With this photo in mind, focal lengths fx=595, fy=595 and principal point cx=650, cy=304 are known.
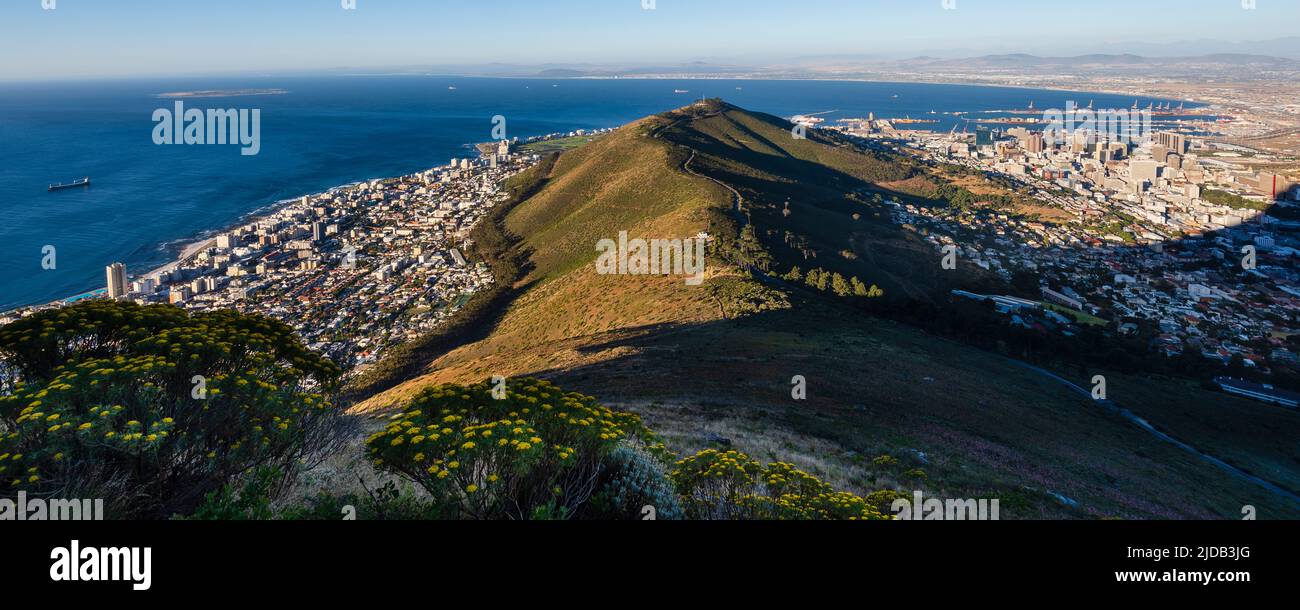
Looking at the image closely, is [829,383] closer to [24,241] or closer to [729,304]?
[729,304]

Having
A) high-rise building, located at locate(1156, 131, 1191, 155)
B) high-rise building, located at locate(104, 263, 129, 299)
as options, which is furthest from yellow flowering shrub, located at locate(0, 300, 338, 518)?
high-rise building, located at locate(1156, 131, 1191, 155)

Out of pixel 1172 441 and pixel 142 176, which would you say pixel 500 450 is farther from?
pixel 142 176

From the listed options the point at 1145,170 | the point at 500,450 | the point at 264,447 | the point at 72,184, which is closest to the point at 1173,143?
the point at 1145,170

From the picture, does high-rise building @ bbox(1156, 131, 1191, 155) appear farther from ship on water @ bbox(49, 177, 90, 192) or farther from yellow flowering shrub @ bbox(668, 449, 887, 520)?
ship on water @ bbox(49, 177, 90, 192)

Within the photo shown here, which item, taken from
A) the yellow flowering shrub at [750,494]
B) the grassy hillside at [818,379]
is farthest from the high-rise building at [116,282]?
the yellow flowering shrub at [750,494]

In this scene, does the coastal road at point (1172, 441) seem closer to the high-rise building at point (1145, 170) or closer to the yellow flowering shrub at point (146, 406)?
the yellow flowering shrub at point (146, 406)

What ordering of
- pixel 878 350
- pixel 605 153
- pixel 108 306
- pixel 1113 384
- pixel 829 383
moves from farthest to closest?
pixel 605 153 < pixel 1113 384 < pixel 878 350 < pixel 829 383 < pixel 108 306
